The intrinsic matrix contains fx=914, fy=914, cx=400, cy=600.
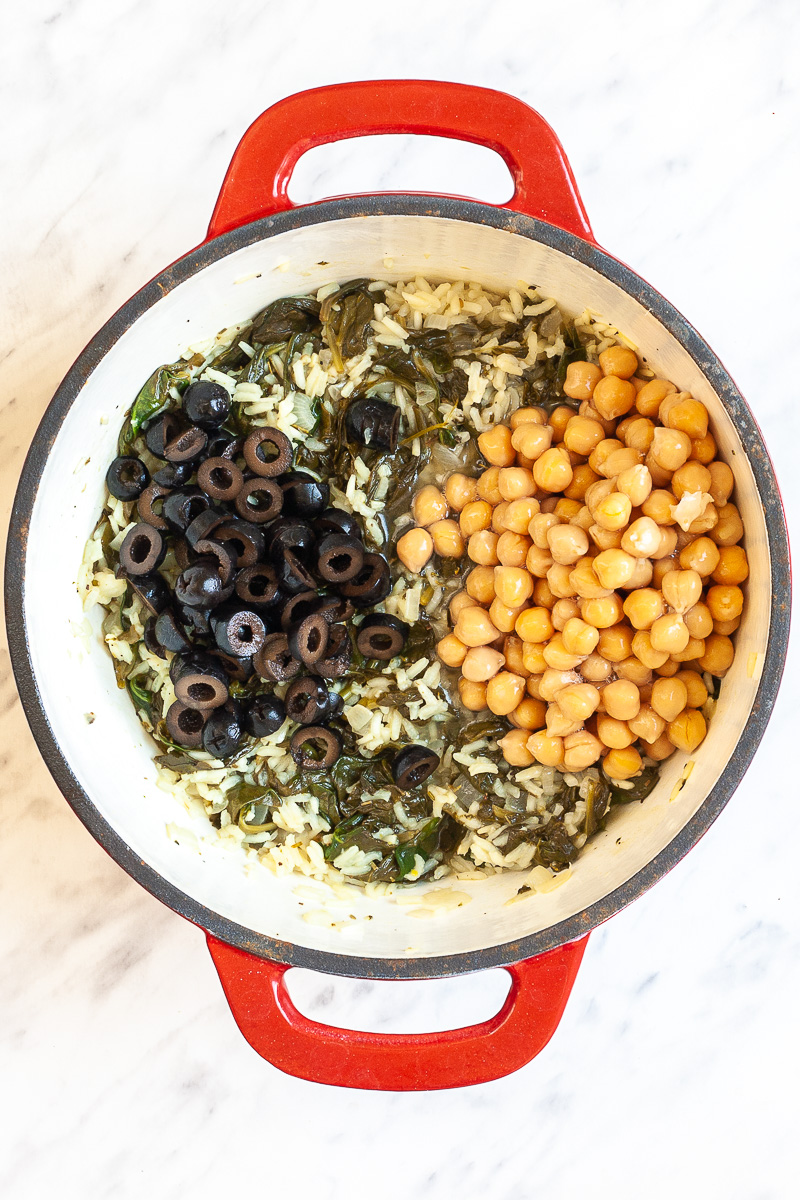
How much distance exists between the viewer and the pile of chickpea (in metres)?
1.59

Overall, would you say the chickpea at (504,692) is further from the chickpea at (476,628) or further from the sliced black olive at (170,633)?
the sliced black olive at (170,633)

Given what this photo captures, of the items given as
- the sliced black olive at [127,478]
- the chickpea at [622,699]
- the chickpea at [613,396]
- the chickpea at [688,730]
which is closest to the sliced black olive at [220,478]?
the sliced black olive at [127,478]

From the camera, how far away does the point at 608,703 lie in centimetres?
170

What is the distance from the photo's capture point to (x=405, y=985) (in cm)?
205

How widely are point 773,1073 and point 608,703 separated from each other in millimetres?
1063

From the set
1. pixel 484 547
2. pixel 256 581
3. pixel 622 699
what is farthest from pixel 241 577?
pixel 622 699

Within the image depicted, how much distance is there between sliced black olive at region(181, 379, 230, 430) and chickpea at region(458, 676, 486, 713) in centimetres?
71

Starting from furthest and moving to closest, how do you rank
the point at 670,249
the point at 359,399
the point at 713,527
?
the point at 670,249
the point at 359,399
the point at 713,527

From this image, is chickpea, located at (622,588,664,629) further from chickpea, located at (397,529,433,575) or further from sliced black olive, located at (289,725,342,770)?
sliced black olive, located at (289,725,342,770)

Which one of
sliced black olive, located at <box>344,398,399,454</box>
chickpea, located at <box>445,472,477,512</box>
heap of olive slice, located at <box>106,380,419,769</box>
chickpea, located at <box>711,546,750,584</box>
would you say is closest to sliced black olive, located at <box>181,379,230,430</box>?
heap of olive slice, located at <box>106,380,419,769</box>

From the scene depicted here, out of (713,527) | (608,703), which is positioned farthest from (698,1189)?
(713,527)

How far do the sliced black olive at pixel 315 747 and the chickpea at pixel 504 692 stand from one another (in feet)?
1.04

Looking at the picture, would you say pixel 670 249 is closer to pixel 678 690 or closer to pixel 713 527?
pixel 713 527

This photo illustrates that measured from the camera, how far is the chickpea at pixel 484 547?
5.92 ft
